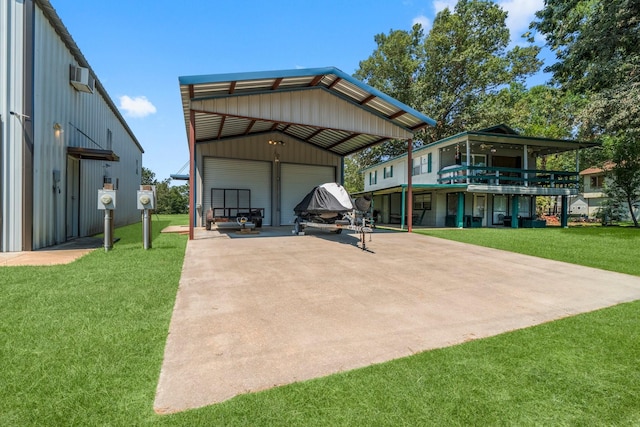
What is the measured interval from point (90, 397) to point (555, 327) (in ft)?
13.0

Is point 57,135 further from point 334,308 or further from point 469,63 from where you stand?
point 469,63

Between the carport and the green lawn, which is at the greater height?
the carport

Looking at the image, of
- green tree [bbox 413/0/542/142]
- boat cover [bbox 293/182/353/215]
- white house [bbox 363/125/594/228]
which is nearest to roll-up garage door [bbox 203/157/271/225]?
boat cover [bbox 293/182/353/215]

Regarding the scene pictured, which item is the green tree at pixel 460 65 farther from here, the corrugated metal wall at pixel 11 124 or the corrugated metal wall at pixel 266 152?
the corrugated metal wall at pixel 11 124

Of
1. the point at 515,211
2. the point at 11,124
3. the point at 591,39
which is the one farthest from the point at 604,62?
the point at 11,124

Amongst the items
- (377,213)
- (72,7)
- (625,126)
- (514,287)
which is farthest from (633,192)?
(72,7)

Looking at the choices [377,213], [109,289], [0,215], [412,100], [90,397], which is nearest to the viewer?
[90,397]

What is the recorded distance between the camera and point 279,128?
14688mm

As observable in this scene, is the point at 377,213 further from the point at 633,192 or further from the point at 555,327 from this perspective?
the point at 555,327

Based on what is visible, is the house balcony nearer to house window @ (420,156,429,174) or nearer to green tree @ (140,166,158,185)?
house window @ (420,156,429,174)

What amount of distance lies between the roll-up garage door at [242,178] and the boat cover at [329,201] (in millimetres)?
5959

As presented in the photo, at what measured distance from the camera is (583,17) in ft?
49.1

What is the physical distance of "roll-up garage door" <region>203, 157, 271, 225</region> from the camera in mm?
14367

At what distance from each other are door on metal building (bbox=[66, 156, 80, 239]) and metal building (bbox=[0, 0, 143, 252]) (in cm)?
3
